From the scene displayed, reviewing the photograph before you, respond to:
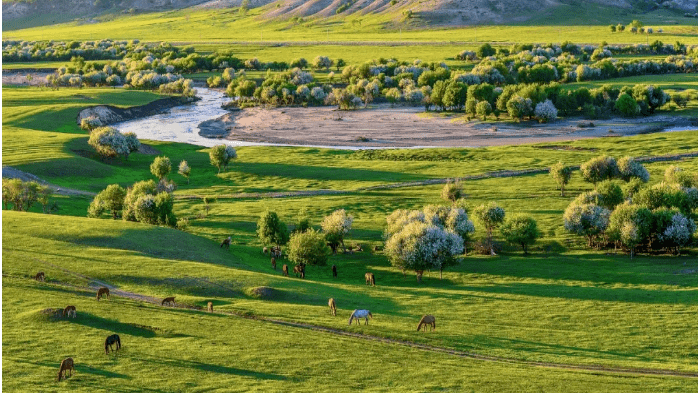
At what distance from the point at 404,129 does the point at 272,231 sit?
8028cm

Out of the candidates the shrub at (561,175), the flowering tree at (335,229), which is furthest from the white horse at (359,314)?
the shrub at (561,175)

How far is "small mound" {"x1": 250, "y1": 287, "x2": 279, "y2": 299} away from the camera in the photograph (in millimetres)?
61844

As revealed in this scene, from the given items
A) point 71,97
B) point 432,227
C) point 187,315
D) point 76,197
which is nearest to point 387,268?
point 432,227

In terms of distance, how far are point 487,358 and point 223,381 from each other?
16237mm

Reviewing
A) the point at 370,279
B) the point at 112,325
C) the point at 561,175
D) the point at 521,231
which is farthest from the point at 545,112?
the point at 112,325

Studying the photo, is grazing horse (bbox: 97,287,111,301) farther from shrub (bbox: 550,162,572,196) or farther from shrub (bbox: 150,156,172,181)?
shrub (bbox: 550,162,572,196)

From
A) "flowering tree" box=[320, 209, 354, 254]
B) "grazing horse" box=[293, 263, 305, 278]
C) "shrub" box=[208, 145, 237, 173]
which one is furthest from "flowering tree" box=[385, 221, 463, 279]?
"shrub" box=[208, 145, 237, 173]

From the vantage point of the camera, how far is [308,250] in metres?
75.6

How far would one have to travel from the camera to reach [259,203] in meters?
102

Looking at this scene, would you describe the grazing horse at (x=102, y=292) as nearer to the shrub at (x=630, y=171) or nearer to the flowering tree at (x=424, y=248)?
the flowering tree at (x=424, y=248)

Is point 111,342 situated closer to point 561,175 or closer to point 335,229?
point 335,229

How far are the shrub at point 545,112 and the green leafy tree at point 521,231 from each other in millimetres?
83239

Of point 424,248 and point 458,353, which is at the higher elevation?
point 424,248

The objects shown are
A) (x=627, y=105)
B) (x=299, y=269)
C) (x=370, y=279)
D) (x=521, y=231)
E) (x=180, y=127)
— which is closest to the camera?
(x=370, y=279)
